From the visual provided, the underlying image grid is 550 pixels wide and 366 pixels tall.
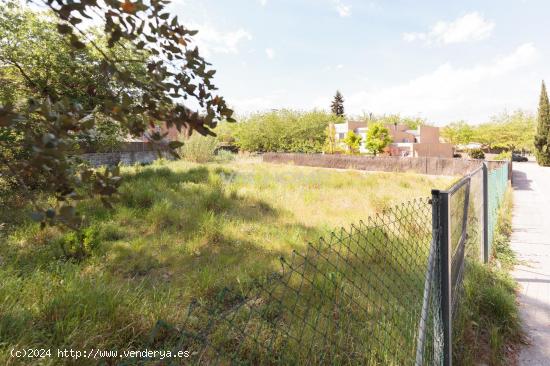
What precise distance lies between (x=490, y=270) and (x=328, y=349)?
313 centimetres

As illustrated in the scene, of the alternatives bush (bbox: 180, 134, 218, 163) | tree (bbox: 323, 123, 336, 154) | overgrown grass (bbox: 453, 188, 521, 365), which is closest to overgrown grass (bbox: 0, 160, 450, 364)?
overgrown grass (bbox: 453, 188, 521, 365)

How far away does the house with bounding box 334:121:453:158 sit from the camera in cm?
4481

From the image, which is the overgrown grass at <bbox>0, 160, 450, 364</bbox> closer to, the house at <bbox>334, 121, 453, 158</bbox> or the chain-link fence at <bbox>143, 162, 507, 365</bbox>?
the chain-link fence at <bbox>143, 162, 507, 365</bbox>

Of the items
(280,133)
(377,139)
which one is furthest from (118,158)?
(377,139)

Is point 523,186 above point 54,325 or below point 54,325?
below

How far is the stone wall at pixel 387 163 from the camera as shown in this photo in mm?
22609

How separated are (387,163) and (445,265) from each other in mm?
25141

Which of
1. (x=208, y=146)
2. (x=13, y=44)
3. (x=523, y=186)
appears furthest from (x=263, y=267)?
(x=208, y=146)

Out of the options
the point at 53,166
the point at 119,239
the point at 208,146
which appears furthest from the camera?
the point at 208,146

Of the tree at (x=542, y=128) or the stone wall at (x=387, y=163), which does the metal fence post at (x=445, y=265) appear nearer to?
the stone wall at (x=387, y=163)

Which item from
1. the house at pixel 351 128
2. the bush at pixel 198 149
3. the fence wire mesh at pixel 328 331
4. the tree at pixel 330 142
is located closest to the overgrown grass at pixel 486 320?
the fence wire mesh at pixel 328 331

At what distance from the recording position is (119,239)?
5824 mm

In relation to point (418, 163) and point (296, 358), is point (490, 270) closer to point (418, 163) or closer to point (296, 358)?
point (296, 358)

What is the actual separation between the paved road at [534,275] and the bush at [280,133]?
123 feet
